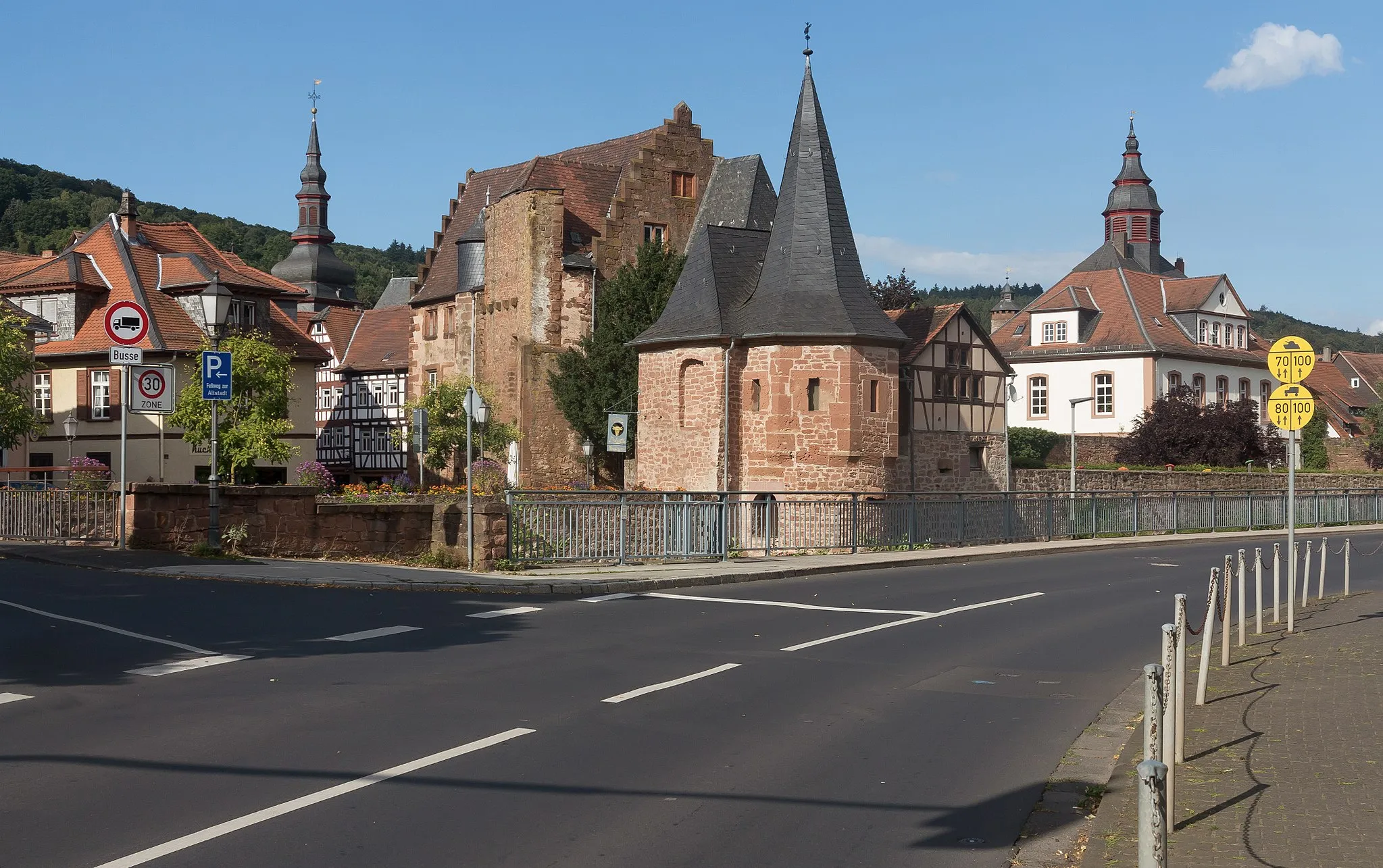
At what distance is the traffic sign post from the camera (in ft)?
50.6

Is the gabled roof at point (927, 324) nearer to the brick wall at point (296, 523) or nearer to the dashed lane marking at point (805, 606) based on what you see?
the brick wall at point (296, 523)

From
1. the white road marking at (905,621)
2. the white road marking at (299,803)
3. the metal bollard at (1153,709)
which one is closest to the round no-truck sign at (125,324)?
the white road marking at (905,621)

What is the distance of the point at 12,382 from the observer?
43.2 m

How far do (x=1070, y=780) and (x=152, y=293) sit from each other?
4874 cm

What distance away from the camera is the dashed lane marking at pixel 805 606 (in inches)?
643

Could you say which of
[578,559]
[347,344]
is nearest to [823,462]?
[578,559]

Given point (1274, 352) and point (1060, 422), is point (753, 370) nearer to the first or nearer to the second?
point (1274, 352)

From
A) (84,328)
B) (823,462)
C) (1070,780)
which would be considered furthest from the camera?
(84,328)

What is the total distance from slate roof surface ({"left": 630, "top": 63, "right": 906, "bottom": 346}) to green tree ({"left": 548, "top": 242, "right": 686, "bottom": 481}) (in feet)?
20.9

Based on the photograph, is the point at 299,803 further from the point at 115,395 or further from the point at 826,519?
the point at 115,395

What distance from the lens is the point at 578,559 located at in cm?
2300

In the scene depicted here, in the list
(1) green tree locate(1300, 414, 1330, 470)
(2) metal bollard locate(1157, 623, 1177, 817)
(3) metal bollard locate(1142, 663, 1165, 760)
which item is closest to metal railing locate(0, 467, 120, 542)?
(2) metal bollard locate(1157, 623, 1177, 817)

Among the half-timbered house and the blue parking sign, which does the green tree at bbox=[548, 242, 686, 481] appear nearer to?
the half-timbered house

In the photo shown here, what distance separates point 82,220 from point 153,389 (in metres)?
86.8
